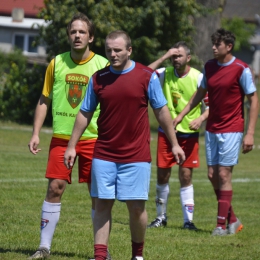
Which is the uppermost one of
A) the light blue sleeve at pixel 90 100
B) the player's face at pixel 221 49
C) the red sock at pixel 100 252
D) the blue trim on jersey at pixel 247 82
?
the player's face at pixel 221 49

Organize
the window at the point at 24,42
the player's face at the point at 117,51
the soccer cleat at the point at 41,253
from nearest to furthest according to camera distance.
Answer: the player's face at the point at 117,51 → the soccer cleat at the point at 41,253 → the window at the point at 24,42

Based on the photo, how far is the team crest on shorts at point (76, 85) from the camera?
7.63 m

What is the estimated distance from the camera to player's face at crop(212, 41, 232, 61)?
378 inches

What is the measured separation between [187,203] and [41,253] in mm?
3421

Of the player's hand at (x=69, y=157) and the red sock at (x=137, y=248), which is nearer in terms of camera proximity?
the player's hand at (x=69, y=157)

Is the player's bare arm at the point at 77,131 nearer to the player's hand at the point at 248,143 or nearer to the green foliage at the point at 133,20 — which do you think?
the player's hand at the point at 248,143

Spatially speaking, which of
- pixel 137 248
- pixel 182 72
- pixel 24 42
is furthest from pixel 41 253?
pixel 24 42

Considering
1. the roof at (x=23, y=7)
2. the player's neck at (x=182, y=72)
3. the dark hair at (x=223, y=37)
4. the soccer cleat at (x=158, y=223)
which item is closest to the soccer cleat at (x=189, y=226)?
the soccer cleat at (x=158, y=223)

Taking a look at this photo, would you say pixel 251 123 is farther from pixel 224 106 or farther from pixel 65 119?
pixel 65 119

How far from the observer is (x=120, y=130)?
268 inches

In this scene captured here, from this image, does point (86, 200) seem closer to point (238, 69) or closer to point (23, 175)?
point (23, 175)

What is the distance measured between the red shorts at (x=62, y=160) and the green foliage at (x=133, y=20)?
19.8m

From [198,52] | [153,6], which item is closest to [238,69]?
[153,6]

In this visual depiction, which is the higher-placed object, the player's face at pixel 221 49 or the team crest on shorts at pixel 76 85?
the player's face at pixel 221 49
